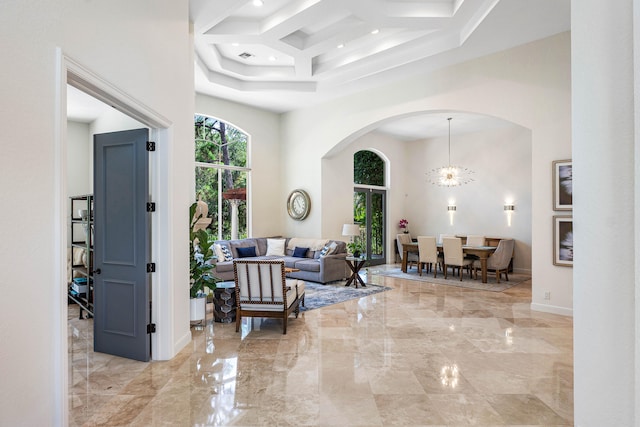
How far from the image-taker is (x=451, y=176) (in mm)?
9078

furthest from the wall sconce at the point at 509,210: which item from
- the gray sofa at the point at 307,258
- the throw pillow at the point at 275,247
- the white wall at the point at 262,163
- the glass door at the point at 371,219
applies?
the throw pillow at the point at 275,247

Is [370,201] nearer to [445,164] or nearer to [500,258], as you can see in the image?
[445,164]

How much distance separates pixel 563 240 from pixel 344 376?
3993 millimetres

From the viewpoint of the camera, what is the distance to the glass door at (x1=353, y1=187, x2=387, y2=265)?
→ 10148 mm

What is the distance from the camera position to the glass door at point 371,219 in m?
10.1

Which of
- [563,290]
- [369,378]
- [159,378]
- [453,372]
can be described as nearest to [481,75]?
[563,290]

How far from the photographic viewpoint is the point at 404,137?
10.9m

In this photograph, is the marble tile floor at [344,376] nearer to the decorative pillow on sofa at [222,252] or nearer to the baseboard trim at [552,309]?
the baseboard trim at [552,309]

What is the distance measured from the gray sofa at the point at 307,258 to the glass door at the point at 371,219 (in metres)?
2.20

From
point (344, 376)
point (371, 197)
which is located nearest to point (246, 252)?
point (371, 197)

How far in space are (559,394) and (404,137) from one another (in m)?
8.98

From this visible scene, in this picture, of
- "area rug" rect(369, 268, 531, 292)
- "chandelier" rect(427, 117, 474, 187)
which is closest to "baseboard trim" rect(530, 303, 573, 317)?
"area rug" rect(369, 268, 531, 292)
